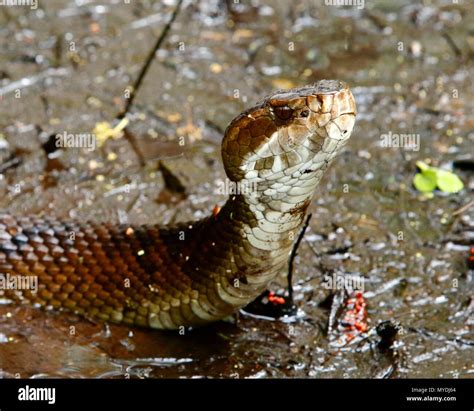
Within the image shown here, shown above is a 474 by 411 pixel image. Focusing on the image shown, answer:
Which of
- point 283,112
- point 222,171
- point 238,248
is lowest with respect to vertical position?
point 238,248

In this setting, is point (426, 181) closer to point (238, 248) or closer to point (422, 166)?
point (422, 166)

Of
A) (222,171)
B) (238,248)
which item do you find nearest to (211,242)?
(238,248)

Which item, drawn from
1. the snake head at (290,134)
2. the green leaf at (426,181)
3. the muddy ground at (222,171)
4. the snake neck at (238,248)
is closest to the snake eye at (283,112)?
the snake head at (290,134)

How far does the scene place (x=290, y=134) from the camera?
4.61m

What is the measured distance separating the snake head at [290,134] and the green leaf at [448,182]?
2604 mm

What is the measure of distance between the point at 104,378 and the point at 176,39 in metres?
4.81

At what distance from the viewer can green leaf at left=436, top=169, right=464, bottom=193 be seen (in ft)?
23.2

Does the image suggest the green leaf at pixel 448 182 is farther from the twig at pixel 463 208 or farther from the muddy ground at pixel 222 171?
the twig at pixel 463 208

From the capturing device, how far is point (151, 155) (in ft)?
24.7

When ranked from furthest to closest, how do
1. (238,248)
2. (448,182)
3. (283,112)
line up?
(448,182)
(238,248)
(283,112)

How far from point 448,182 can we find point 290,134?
9.43 feet

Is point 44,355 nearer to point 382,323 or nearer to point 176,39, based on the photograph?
point 382,323

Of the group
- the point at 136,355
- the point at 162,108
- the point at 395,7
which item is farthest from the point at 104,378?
the point at 395,7

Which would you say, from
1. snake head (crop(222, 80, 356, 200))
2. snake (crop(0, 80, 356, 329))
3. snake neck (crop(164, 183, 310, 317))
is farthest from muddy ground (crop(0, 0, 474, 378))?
snake head (crop(222, 80, 356, 200))
